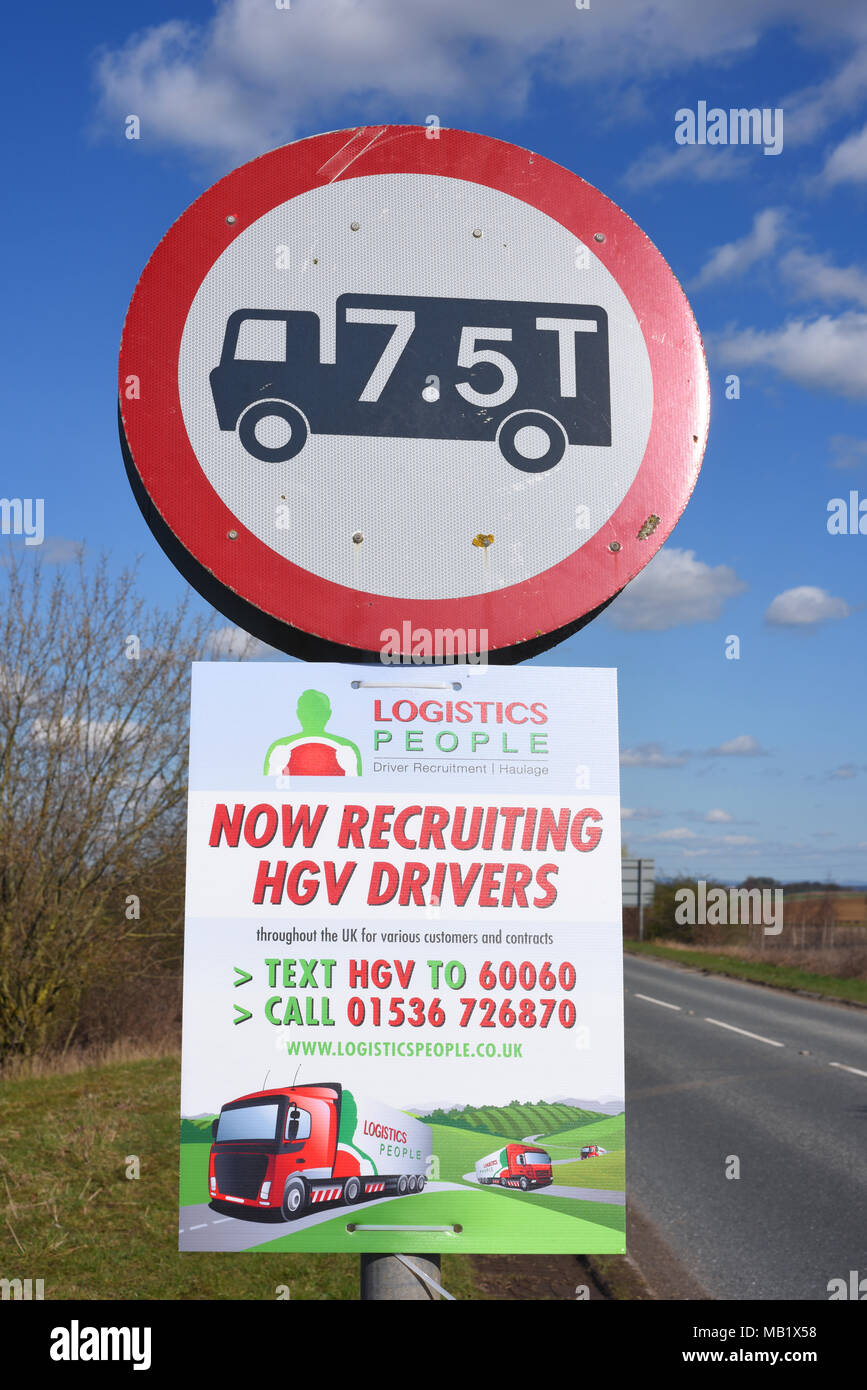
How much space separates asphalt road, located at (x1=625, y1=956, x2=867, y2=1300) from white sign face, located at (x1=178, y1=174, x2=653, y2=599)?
14.4 ft

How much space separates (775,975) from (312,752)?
955 inches

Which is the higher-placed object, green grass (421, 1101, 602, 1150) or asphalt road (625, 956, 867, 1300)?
green grass (421, 1101, 602, 1150)

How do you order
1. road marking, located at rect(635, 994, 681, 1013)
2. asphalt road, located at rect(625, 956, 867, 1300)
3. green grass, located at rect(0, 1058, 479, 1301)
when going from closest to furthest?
1. green grass, located at rect(0, 1058, 479, 1301)
2. asphalt road, located at rect(625, 956, 867, 1300)
3. road marking, located at rect(635, 994, 681, 1013)

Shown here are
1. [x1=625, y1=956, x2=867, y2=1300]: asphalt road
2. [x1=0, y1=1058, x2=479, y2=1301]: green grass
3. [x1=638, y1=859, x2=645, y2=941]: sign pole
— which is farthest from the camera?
[x1=638, y1=859, x2=645, y2=941]: sign pole

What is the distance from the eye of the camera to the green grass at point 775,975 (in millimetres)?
19814

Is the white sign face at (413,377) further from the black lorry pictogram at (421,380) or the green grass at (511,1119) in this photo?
the green grass at (511,1119)

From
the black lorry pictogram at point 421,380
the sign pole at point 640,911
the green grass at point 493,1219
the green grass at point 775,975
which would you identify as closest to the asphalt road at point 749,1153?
the green grass at point 493,1219

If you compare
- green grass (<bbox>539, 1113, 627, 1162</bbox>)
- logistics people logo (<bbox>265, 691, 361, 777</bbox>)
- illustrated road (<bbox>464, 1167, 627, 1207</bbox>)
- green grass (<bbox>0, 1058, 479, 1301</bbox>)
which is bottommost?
green grass (<bbox>0, 1058, 479, 1301</bbox>)

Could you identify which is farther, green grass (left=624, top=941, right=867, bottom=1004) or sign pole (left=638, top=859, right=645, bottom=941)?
sign pole (left=638, top=859, right=645, bottom=941)

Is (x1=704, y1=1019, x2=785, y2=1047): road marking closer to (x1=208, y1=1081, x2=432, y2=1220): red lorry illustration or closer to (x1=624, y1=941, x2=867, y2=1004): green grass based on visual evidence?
(x1=624, y1=941, x2=867, y2=1004): green grass

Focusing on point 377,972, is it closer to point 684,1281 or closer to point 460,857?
point 460,857

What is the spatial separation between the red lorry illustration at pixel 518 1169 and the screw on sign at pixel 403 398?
2.26 ft

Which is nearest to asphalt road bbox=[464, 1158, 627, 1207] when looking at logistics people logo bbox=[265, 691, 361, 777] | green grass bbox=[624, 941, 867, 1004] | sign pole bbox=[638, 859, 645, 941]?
logistics people logo bbox=[265, 691, 361, 777]

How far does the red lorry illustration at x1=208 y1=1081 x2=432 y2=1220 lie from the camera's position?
142cm
